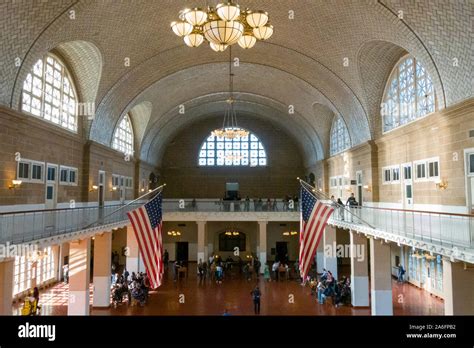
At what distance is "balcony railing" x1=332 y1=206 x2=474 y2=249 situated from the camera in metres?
9.13

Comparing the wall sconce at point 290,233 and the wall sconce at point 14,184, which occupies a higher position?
the wall sconce at point 14,184

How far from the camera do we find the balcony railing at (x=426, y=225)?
9134 mm

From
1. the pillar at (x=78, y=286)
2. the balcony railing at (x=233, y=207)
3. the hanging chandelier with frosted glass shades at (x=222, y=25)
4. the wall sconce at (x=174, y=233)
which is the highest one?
the hanging chandelier with frosted glass shades at (x=222, y=25)

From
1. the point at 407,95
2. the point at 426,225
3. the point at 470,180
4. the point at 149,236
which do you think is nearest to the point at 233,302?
the point at 149,236

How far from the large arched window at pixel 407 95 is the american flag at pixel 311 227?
6.67 meters

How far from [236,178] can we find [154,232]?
1025 inches

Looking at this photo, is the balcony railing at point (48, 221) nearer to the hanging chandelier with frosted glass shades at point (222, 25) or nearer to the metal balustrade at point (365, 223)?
the metal balustrade at point (365, 223)

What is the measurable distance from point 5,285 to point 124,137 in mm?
18097

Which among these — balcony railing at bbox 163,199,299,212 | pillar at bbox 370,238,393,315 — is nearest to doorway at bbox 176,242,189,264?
balcony railing at bbox 163,199,299,212

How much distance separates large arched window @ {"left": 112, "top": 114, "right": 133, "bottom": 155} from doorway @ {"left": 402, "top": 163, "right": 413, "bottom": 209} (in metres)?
17.1

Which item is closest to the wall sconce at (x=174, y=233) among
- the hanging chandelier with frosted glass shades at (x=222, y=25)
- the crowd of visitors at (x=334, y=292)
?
the crowd of visitors at (x=334, y=292)

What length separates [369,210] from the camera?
15898mm

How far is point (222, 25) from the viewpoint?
7910 mm

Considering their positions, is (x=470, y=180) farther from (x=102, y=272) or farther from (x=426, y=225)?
(x=102, y=272)
